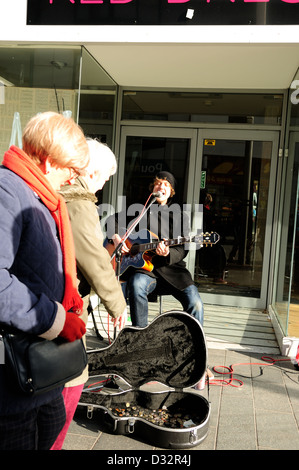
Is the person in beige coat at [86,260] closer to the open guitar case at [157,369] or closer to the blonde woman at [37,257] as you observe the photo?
the blonde woman at [37,257]

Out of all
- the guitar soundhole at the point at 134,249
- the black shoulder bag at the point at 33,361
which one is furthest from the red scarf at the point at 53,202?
the guitar soundhole at the point at 134,249

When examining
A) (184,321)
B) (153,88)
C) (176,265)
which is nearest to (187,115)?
(153,88)

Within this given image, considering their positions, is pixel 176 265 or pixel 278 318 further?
pixel 278 318

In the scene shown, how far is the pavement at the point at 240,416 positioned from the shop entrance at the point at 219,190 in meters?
2.03

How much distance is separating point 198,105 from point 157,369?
13.4 feet

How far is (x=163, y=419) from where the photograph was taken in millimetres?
2951

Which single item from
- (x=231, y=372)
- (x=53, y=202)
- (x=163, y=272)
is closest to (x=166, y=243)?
(x=163, y=272)

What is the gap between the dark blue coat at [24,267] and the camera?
134 cm

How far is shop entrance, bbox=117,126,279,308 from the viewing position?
6.19 m

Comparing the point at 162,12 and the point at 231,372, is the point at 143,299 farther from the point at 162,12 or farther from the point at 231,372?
the point at 162,12

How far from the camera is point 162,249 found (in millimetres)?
3855

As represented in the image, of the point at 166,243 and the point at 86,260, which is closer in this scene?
the point at 86,260
